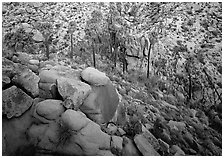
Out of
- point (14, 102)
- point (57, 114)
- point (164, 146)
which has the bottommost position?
point (164, 146)

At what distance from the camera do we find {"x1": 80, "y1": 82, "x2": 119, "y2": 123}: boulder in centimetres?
625

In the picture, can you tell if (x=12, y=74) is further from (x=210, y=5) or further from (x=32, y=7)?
(x=210, y=5)

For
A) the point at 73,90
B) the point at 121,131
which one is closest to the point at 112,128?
the point at 121,131

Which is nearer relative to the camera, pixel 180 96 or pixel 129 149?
pixel 129 149

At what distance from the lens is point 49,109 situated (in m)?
5.68

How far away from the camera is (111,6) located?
17.1 meters

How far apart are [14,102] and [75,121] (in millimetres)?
1866

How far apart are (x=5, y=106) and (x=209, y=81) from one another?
1300 cm

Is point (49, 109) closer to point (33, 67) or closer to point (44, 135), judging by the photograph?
point (44, 135)

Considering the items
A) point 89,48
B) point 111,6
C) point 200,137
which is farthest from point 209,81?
point 111,6

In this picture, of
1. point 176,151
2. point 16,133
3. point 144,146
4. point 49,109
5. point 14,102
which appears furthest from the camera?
point 176,151

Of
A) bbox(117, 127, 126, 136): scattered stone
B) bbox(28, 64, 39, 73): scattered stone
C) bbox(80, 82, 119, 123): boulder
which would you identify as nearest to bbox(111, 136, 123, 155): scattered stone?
bbox(117, 127, 126, 136): scattered stone

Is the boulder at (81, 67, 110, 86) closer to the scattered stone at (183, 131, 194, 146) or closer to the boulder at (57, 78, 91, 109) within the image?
the boulder at (57, 78, 91, 109)

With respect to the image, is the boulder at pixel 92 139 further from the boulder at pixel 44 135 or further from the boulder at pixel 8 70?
the boulder at pixel 8 70
